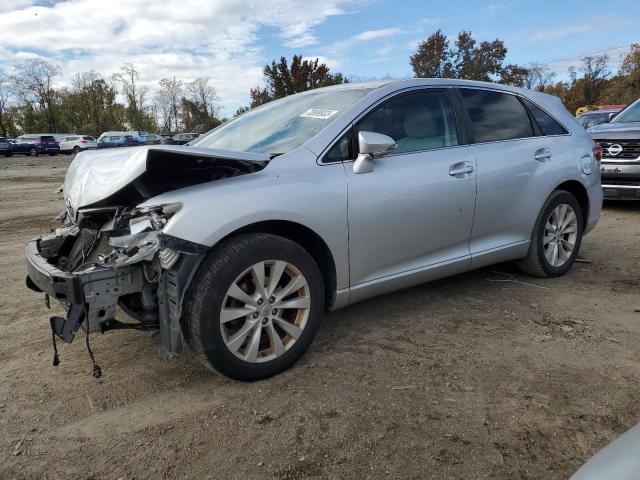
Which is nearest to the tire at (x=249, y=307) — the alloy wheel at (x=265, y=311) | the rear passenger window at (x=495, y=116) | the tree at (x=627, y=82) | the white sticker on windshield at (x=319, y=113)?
the alloy wheel at (x=265, y=311)

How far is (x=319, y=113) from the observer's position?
3480mm

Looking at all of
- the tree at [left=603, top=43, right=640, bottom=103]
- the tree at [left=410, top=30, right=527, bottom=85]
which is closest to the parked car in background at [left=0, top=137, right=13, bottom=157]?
the tree at [left=410, top=30, right=527, bottom=85]

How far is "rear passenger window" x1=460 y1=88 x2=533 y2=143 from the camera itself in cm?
400

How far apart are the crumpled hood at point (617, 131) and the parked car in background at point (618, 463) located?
7.45 metres

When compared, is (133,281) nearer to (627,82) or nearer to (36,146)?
(36,146)

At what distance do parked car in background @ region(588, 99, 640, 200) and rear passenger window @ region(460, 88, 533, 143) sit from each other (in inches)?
166

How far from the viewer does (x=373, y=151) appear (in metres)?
3.10

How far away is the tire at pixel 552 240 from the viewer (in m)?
4.39

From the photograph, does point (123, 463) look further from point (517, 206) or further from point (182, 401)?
point (517, 206)

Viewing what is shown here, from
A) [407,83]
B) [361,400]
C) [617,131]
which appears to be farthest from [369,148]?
[617,131]

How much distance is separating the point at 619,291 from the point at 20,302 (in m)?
Result: 5.06

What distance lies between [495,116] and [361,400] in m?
2.66

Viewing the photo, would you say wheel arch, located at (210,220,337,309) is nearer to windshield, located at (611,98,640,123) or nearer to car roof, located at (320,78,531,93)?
car roof, located at (320,78,531,93)

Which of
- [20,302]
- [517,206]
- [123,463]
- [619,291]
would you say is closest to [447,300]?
[517,206]
